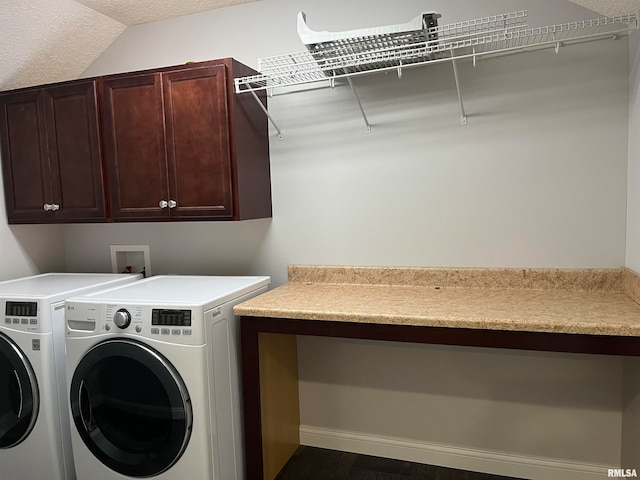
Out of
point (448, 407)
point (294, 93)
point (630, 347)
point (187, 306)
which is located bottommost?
point (448, 407)

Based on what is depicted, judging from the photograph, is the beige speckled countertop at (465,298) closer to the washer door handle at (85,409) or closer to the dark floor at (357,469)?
the washer door handle at (85,409)

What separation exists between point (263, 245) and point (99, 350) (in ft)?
3.26

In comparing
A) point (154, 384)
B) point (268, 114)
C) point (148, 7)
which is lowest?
point (154, 384)

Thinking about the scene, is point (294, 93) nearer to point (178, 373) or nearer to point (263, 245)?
point (263, 245)

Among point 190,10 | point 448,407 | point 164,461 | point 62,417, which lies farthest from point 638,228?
point 62,417

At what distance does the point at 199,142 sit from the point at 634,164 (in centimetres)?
191

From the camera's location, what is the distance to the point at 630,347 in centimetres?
150

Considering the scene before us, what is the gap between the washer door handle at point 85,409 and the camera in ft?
6.36

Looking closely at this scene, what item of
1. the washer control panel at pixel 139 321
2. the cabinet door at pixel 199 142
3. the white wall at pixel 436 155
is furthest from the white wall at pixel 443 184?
the washer control panel at pixel 139 321

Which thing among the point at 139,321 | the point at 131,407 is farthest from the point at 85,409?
the point at 139,321

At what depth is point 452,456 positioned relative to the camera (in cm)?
226

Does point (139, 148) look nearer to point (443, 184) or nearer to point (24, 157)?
point (24, 157)

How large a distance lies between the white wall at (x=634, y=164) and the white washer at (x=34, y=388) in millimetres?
2491

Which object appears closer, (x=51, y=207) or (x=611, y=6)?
(x=611, y=6)
